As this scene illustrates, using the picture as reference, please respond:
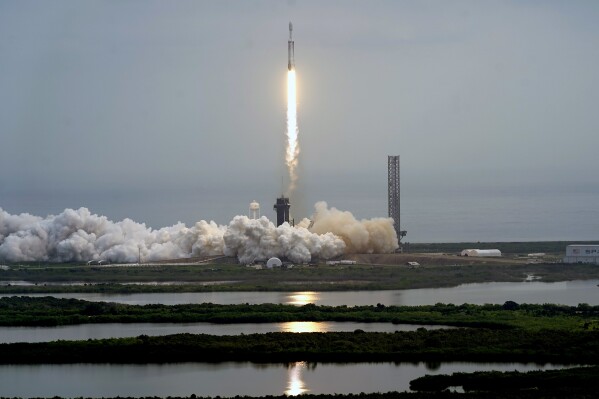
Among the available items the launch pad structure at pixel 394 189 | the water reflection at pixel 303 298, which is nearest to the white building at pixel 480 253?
the launch pad structure at pixel 394 189

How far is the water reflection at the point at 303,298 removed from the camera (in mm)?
82062

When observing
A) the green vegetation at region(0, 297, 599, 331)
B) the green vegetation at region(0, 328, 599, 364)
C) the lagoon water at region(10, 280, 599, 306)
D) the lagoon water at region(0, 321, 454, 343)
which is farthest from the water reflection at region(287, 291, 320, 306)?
the green vegetation at region(0, 328, 599, 364)

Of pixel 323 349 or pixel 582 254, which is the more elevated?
pixel 582 254

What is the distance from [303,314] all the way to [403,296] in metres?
14.5

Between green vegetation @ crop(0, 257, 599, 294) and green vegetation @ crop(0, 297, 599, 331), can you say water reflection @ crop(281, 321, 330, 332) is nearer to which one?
green vegetation @ crop(0, 297, 599, 331)

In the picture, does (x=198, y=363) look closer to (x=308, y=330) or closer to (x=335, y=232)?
(x=308, y=330)

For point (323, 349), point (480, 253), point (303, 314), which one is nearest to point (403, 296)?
point (303, 314)

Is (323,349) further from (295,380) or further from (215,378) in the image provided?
(215,378)

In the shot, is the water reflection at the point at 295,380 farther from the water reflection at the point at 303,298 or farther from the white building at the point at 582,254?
the white building at the point at 582,254

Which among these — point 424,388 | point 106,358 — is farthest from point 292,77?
point 424,388

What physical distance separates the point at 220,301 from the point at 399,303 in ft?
34.6

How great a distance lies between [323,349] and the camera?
2392 inches

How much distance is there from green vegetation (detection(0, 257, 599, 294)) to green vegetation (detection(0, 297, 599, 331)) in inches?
564

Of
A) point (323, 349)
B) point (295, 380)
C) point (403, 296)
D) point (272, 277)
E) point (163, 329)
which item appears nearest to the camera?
point (295, 380)
